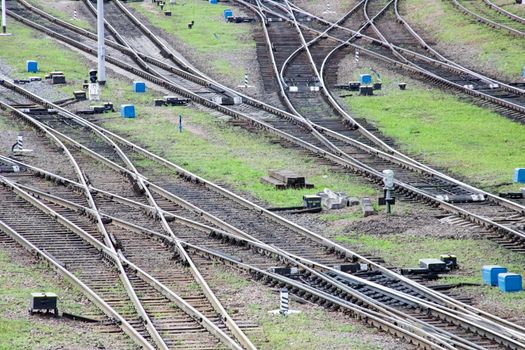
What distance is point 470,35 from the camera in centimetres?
5825

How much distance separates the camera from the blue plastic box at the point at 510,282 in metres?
25.6

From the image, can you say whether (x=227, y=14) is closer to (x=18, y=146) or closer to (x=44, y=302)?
(x=18, y=146)

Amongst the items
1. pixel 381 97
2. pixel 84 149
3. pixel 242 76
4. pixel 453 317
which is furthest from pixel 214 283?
pixel 242 76

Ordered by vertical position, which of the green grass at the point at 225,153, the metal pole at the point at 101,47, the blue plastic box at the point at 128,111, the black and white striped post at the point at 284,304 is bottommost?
the black and white striped post at the point at 284,304

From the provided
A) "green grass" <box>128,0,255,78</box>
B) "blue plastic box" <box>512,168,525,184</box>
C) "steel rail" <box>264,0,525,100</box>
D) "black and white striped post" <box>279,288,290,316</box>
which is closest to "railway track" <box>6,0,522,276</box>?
"blue plastic box" <box>512,168,525,184</box>

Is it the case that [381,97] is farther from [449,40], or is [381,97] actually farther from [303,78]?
[449,40]

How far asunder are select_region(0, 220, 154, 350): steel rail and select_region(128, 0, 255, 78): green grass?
24301 mm

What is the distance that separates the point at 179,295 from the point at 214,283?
1.10 meters

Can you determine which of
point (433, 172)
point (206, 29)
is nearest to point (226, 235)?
point (433, 172)

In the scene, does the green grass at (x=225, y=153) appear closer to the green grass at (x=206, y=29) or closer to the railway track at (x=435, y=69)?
the green grass at (x=206, y=29)

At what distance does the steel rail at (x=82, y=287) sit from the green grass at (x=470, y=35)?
26.1 m

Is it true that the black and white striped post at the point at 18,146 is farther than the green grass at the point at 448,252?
Yes

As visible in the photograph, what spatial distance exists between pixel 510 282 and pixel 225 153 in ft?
51.8

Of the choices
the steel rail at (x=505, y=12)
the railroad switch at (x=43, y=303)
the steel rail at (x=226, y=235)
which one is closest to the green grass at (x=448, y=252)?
the steel rail at (x=226, y=235)
